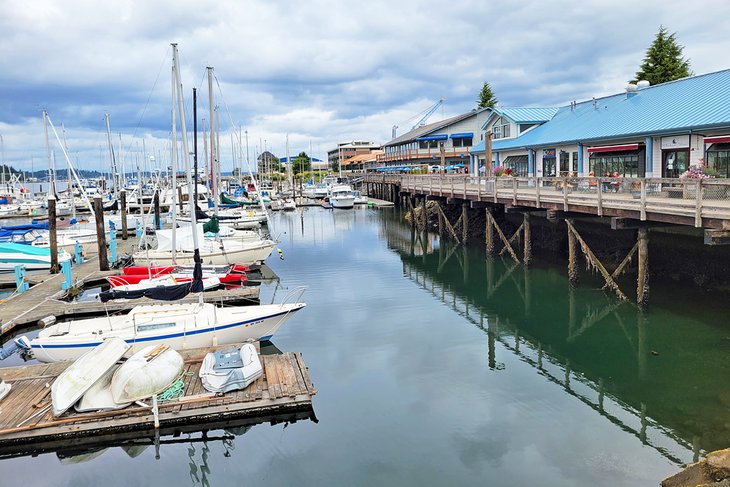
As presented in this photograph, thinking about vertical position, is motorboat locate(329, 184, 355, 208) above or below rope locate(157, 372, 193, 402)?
above

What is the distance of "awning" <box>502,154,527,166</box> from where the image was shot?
43.6 meters

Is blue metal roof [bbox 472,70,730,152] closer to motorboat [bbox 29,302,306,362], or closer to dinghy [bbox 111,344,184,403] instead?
motorboat [bbox 29,302,306,362]

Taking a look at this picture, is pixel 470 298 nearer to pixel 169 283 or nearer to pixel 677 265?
pixel 677 265

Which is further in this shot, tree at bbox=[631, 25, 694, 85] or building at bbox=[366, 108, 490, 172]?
building at bbox=[366, 108, 490, 172]

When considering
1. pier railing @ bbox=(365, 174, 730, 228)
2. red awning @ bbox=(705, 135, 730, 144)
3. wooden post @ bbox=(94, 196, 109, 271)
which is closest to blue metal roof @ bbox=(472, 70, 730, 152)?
red awning @ bbox=(705, 135, 730, 144)

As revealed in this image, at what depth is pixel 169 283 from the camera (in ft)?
73.7

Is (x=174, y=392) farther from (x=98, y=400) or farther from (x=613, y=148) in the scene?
(x=613, y=148)

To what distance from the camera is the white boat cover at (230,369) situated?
12828 mm

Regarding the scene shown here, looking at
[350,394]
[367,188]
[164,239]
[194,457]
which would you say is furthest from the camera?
[367,188]

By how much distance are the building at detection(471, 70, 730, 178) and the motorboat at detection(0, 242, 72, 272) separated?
96.3 ft

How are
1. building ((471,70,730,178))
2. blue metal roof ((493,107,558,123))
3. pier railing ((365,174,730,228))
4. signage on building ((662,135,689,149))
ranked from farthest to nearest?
1. blue metal roof ((493,107,558,123))
2. signage on building ((662,135,689,149))
3. building ((471,70,730,178))
4. pier railing ((365,174,730,228))

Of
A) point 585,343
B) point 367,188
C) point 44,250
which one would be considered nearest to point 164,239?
point 44,250

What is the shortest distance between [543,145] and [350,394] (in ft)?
92.5

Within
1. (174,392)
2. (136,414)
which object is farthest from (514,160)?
(136,414)
